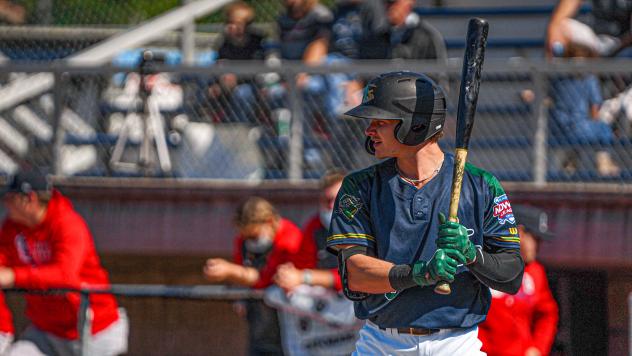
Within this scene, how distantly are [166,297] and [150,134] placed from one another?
292cm

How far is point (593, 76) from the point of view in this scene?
8172 mm

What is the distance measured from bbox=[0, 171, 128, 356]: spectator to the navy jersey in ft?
8.78

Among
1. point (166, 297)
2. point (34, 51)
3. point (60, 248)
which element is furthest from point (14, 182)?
point (34, 51)

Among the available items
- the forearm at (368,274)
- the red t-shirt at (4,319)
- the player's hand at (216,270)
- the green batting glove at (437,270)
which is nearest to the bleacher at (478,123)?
the player's hand at (216,270)

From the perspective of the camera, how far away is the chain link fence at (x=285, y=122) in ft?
26.7

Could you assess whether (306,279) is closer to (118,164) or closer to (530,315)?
(530,315)

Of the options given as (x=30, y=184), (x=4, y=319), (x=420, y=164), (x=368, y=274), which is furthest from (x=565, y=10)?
(x=368, y=274)

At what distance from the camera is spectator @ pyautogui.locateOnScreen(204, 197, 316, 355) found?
6.34 m

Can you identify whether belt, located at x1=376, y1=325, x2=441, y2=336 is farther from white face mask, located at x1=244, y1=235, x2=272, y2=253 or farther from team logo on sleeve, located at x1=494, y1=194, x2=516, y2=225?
white face mask, located at x1=244, y1=235, x2=272, y2=253

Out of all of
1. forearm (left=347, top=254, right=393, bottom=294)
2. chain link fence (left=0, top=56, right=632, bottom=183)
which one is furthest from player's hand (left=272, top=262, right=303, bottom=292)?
chain link fence (left=0, top=56, right=632, bottom=183)

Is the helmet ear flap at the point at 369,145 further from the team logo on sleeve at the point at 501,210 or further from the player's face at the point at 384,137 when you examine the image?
the team logo on sleeve at the point at 501,210

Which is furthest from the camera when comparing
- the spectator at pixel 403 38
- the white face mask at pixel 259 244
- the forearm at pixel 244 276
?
the spectator at pixel 403 38

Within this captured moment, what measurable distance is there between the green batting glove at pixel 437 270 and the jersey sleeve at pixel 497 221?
37cm

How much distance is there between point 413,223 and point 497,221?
31 centimetres
